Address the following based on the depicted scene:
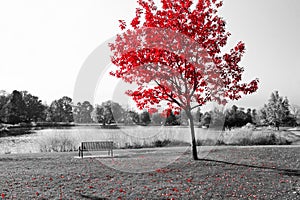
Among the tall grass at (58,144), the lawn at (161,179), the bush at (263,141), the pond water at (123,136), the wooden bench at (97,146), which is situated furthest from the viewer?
the bush at (263,141)

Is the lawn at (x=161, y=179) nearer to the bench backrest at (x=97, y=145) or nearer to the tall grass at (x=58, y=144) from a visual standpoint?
the bench backrest at (x=97, y=145)

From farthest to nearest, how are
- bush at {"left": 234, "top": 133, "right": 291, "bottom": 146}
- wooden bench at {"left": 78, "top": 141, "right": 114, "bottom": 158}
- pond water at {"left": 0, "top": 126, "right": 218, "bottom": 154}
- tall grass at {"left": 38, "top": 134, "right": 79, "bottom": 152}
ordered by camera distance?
1. bush at {"left": 234, "top": 133, "right": 291, "bottom": 146}
2. pond water at {"left": 0, "top": 126, "right": 218, "bottom": 154}
3. tall grass at {"left": 38, "top": 134, "right": 79, "bottom": 152}
4. wooden bench at {"left": 78, "top": 141, "right": 114, "bottom": 158}

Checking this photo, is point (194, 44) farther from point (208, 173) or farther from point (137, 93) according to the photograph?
point (208, 173)

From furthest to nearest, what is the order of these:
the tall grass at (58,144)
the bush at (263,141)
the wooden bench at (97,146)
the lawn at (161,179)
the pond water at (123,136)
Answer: the bush at (263,141) → the pond water at (123,136) → the tall grass at (58,144) → the wooden bench at (97,146) → the lawn at (161,179)

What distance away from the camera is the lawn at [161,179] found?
792 centimetres

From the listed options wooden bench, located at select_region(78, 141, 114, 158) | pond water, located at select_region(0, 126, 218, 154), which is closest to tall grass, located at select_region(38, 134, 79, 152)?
pond water, located at select_region(0, 126, 218, 154)

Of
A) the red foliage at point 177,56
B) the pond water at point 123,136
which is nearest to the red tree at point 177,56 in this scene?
the red foliage at point 177,56

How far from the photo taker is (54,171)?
11094 mm

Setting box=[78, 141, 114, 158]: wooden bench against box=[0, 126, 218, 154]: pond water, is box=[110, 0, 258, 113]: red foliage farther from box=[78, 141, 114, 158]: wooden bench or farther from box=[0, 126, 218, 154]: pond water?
box=[0, 126, 218, 154]: pond water

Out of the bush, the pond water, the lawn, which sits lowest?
the lawn

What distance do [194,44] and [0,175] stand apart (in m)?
8.67

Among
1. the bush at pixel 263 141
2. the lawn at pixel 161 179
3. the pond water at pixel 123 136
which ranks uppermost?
the pond water at pixel 123 136

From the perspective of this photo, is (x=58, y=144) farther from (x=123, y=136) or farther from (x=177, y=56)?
(x=177, y=56)

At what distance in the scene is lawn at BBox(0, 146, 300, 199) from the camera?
7.92m
